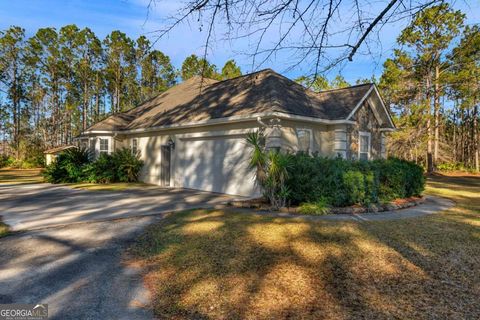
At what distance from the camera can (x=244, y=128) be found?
12.3 meters

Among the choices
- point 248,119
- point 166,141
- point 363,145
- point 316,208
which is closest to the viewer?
point 316,208

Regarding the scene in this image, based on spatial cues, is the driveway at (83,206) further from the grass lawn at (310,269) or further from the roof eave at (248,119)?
the roof eave at (248,119)

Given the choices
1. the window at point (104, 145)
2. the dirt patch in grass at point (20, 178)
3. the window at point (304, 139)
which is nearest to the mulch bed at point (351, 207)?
the window at point (304, 139)

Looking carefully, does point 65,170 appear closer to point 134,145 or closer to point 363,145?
point 134,145

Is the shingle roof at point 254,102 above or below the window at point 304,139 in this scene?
above

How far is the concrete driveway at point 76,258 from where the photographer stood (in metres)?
3.66

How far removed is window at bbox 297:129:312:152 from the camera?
12.3 m

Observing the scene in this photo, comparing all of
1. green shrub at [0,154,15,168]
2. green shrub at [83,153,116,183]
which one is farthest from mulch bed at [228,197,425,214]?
green shrub at [0,154,15,168]

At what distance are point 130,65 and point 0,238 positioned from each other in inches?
1360

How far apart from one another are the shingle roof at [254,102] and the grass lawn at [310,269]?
5.60 meters

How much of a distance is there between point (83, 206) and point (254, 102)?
7.09 m

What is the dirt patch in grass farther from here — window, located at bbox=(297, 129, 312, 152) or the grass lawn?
the grass lawn

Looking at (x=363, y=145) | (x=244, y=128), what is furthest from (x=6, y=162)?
(x=363, y=145)

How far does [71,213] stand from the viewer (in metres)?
8.67
